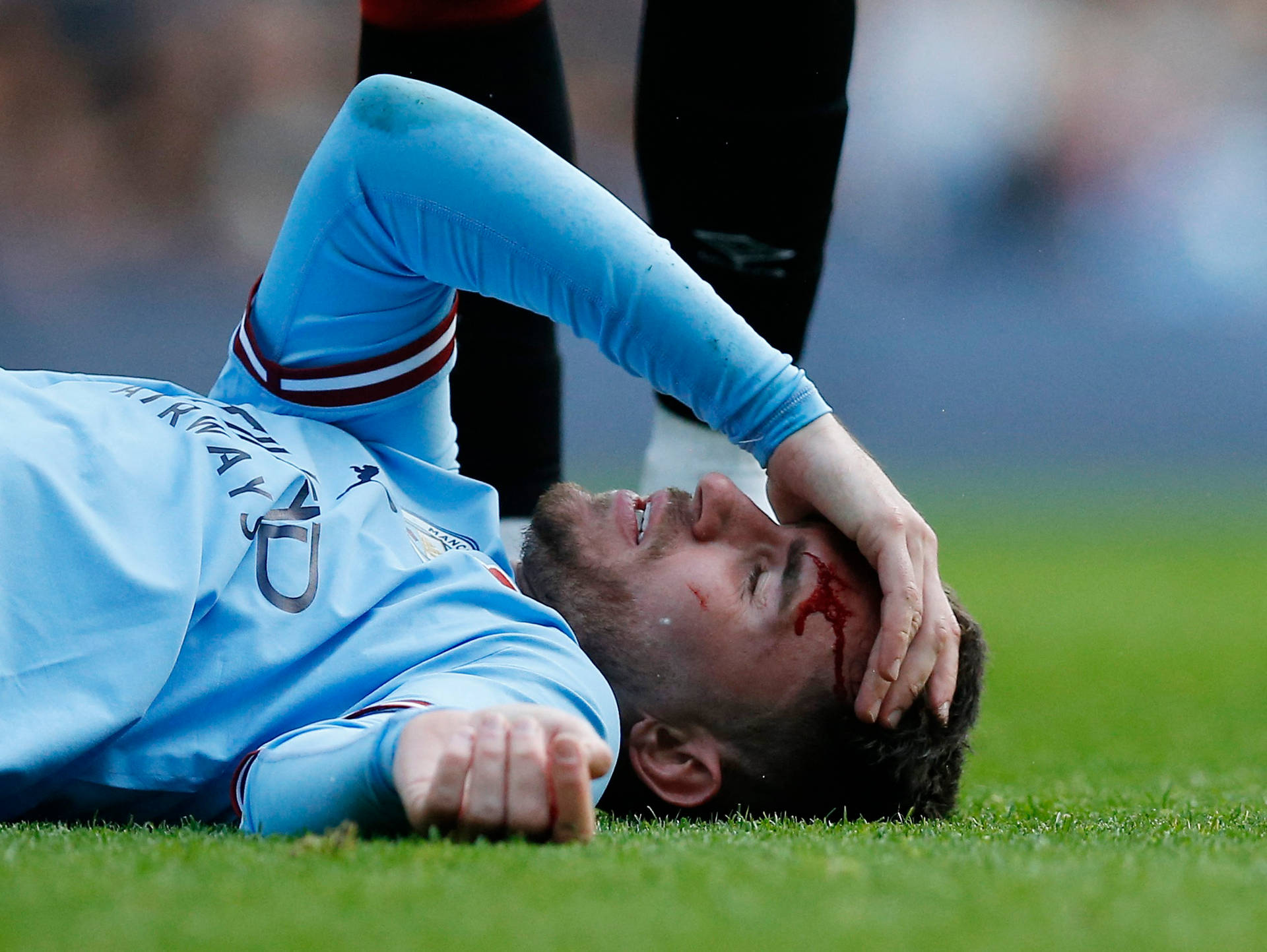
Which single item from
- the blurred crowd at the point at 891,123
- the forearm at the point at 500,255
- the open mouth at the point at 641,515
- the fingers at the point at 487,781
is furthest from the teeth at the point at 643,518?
the blurred crowd at the point at 891,123

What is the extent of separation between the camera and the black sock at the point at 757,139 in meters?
2.17

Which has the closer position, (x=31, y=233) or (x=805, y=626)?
(x=805, y=626)

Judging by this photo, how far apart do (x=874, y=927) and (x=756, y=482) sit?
1.45 m

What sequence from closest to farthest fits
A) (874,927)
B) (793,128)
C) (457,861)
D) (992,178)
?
(874,927) → (457,861) → (793,128) → (992,178)

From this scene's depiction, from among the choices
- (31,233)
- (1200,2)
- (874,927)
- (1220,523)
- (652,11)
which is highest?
(1200,2)

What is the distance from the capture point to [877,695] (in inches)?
56.0

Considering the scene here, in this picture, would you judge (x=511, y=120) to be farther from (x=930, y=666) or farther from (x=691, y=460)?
(x=930, y=666)

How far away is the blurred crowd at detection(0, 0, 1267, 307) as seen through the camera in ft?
27.5

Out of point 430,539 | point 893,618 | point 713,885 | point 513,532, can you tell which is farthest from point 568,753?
point 513,532

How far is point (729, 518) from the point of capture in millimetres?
1524

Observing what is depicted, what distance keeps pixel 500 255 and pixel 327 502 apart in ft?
1.04

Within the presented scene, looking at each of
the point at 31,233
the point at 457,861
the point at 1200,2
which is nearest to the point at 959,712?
the point at 457,861

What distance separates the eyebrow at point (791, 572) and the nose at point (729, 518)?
0.04 m

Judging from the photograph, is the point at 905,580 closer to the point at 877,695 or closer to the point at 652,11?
the point at 877,695
